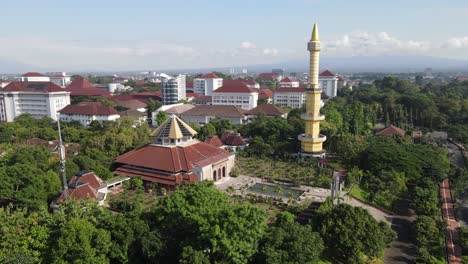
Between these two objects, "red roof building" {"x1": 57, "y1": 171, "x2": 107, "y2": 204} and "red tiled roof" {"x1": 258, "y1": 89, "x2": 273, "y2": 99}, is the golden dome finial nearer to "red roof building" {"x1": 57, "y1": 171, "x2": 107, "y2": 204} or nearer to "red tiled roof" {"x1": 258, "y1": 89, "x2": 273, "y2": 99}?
"red roof building" {"x1": 57, "y1": 171, "x2": 107, "y2": 204}

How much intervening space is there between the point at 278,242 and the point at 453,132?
128ft

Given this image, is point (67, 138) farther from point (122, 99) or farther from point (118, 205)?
point (122, 99)

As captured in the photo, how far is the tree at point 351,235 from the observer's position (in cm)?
1723

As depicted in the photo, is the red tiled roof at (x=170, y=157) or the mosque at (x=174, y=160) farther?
the red tiled roof at (x=170, y=157)

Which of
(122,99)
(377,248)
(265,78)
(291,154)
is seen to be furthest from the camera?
(265,78)

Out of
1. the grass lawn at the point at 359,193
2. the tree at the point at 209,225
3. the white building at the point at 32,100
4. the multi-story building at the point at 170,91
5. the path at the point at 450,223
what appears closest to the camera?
the tree at the point at 209,225

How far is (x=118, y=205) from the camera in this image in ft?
77.1

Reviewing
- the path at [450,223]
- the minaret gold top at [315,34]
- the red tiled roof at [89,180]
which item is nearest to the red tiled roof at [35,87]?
the red tiled roof at [89,180]

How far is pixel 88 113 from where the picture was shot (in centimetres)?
5256

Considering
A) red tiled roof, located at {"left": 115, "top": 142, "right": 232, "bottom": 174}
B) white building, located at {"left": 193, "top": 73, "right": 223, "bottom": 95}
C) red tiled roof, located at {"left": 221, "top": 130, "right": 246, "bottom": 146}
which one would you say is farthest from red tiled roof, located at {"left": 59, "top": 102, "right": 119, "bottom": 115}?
white building, located at {"left": 193, "top": 73, "right": 223, "bottom": 95}

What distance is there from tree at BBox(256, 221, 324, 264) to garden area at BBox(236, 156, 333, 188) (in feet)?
42.8

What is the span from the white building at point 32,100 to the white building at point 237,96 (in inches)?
1050

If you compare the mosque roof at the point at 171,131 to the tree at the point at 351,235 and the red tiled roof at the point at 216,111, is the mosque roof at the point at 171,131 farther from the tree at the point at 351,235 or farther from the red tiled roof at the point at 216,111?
the red tiled roof at the point at 216,111

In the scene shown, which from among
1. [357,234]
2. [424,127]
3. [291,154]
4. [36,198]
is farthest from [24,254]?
[424,127]
